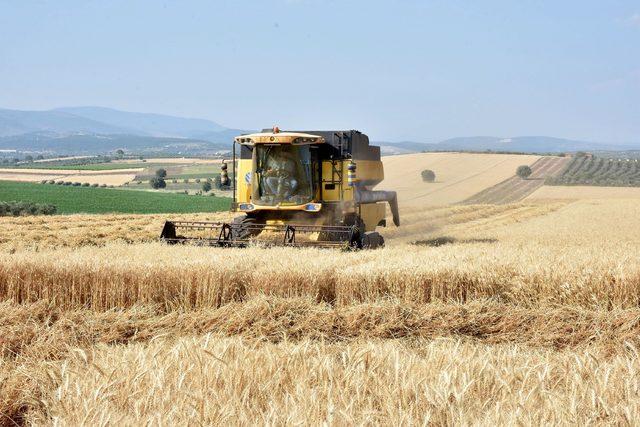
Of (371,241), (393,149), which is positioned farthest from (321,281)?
(393,149)

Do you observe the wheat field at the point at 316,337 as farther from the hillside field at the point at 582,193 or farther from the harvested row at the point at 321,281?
the hillside field at the point at 582,193

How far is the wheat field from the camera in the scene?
385 cm

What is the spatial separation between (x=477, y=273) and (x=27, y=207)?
2754cm

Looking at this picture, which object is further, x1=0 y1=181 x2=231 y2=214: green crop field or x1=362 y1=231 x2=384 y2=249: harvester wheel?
x1=0 y1=181 x2=231 y2=214: green crop field

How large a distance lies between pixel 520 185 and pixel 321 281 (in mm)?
43434

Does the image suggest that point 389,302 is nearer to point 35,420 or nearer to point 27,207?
point 35,420

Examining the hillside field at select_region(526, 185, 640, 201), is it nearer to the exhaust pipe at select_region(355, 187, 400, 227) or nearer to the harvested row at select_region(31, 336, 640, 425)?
the exhaust pipe at select_region(355, 187, 400, 227)

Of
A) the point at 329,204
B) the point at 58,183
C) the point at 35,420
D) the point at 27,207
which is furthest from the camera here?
the point at 58,183

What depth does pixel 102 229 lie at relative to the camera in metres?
18.6

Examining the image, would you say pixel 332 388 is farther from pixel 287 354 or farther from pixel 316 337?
pixel 316 337

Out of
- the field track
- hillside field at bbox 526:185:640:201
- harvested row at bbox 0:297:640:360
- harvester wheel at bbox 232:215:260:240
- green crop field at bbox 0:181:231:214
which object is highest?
harvester wheel at bbox 232:215:260:240

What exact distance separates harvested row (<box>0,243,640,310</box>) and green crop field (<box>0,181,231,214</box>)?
93.1 ft

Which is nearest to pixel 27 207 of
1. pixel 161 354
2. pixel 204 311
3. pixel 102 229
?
pixel 102 229

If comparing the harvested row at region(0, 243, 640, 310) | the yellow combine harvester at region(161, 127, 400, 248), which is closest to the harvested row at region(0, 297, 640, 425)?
the harvested row at region(0, 243, 640, 310)
